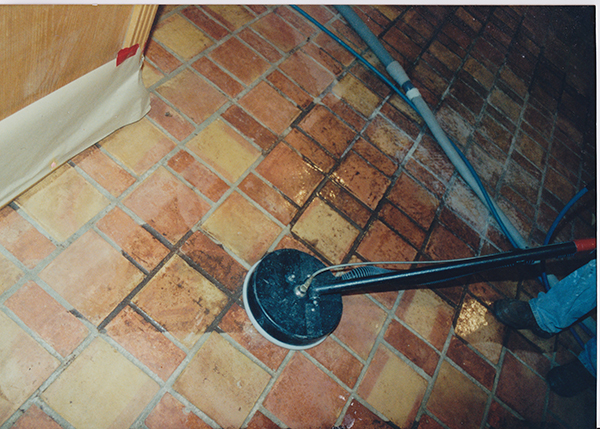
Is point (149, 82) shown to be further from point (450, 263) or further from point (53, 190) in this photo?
point (450, 263)

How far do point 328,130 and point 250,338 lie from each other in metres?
0.96

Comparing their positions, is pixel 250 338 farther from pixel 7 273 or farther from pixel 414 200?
pixel 414 200

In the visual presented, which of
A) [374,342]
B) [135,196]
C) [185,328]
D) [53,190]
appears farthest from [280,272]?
[53,190]

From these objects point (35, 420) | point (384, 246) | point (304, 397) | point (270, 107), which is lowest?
point (35, 420)

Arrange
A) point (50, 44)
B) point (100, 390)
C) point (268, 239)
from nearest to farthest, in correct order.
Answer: point (50, 44) < point (100, 390) < point (268, 239)

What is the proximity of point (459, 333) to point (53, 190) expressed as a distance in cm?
154

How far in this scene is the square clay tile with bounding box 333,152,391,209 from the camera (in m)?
1.53

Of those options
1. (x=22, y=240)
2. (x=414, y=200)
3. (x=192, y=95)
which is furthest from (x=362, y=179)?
(x=22, y=240)

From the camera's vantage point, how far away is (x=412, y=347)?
131cm

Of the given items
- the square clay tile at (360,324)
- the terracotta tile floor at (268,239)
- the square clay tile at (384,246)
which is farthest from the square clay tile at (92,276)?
the square clay tile at (384,246)

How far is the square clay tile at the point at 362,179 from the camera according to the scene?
1.53 metres

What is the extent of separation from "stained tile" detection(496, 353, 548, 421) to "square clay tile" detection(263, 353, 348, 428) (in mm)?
676

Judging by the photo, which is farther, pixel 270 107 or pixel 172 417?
pixel 270 107

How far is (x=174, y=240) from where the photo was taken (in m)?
1.21
